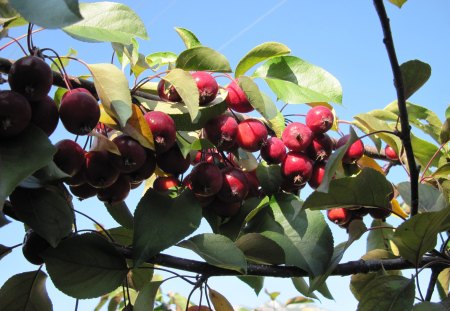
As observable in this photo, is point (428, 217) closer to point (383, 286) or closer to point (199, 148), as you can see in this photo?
point (383, 286)

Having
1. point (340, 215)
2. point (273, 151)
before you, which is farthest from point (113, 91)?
point (340, 215)

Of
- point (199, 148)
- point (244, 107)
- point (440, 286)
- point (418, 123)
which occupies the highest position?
point (418, 123)

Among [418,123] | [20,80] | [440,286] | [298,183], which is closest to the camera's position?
[20,80]

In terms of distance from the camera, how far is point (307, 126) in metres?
1.42

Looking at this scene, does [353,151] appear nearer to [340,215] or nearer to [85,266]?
[340,215]

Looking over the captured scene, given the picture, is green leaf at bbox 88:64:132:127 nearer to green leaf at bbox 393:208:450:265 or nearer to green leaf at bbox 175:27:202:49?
green leaf at bbox 175:27:202:49

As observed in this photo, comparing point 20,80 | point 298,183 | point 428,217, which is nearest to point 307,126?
point 298,183

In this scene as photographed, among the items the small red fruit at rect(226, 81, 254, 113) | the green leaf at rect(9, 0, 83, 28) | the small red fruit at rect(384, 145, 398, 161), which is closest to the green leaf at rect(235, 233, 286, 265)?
the small red fruit at rect(226, 81, 254, 113)

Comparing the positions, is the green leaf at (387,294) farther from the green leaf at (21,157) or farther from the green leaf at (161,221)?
the green leaf at (21,157)

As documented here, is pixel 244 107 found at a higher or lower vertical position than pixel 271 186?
higher

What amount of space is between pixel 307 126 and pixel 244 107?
0.55 feet

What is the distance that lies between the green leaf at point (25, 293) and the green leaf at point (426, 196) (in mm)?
858

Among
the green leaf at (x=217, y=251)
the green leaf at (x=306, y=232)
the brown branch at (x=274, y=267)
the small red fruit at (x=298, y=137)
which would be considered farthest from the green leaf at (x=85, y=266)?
the small red fruit at (x=298, y=137)

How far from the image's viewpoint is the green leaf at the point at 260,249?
121 cm
